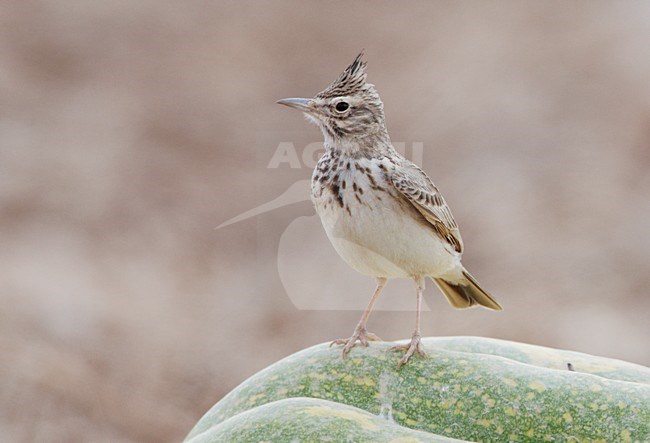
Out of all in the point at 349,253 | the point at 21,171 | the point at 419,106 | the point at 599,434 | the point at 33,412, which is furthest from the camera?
the point at 419,106

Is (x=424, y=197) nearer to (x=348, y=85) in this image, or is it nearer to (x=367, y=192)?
(x=367, y=192)

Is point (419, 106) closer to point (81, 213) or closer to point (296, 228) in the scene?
point (296, 228)

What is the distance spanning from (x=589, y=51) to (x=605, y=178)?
244 cm

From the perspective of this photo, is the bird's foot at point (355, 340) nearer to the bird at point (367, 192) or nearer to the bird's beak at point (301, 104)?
the bird at point (367, 192)

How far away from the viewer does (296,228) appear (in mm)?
11961

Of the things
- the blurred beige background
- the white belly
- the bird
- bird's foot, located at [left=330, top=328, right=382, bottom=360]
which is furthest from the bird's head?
the blurred beige background

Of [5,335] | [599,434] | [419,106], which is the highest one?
[419,106]

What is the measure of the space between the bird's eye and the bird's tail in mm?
1286

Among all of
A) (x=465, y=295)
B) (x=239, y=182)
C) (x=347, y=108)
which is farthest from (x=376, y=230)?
(x=239, y=182)

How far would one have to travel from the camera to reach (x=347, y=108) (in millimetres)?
4289

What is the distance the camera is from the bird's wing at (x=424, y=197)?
431 cm

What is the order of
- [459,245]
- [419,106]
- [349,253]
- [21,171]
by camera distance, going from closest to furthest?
[349,253] → [459,245] → [21,171] → [419,106]

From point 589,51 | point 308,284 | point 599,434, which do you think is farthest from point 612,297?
point 599,434

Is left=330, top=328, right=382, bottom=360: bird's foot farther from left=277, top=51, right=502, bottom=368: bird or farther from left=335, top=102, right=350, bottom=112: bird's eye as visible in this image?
left=335, top=102, right=350, bottom=112: bird's eye
